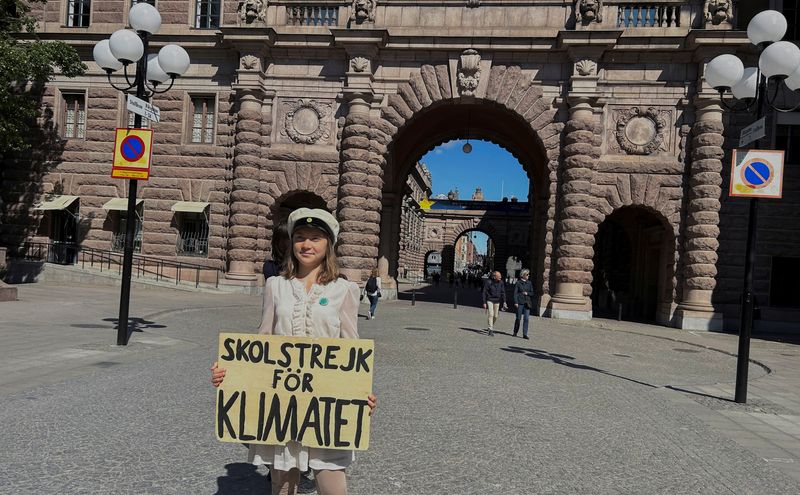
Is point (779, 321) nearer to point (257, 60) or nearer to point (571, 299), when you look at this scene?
point (571, 299)

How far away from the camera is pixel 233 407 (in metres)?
3.60

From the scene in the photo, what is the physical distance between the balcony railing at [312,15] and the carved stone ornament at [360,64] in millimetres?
1972

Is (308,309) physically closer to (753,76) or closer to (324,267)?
(324,267)

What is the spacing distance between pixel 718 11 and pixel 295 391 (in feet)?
75.0

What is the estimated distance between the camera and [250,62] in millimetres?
24094

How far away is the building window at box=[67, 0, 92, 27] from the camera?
25938 millimetres

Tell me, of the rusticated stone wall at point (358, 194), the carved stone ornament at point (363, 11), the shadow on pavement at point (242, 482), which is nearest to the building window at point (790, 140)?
the rusticated stone wall at point (358, 194)

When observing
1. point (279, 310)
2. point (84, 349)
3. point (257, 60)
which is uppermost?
point (257, 60)

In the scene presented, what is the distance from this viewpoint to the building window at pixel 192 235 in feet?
82.2

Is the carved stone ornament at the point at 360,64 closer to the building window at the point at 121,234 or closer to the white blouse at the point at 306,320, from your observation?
the building window at the point at 121,234

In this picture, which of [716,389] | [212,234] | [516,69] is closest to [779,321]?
[516,69]

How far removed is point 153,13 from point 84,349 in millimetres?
5719

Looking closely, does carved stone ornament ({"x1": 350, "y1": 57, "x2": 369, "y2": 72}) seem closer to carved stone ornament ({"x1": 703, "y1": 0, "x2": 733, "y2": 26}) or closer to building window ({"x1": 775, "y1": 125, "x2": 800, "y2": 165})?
carved stone ornament ({"x1": 703, "y1": 0, "x2": 733, "y2": 26})

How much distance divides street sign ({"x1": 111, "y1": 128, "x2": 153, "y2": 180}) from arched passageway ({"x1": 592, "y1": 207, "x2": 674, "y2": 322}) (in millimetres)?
17603
